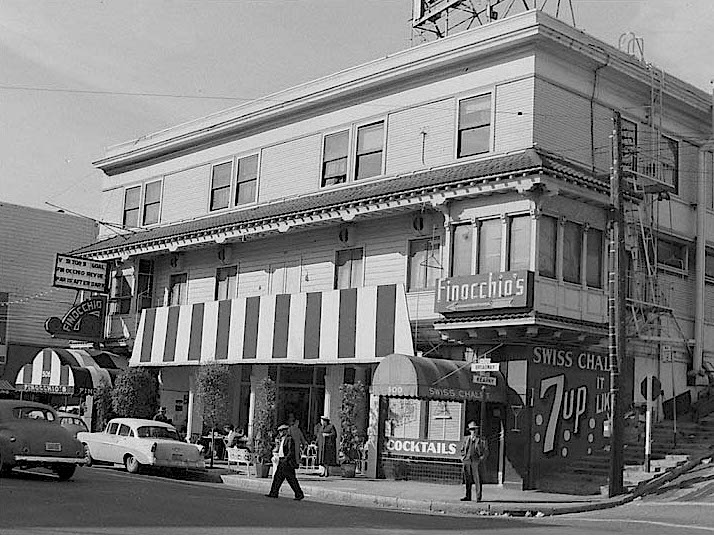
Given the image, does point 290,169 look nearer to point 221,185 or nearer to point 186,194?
point 221,185

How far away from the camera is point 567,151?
26.7 metres

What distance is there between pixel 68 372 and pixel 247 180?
9.10m

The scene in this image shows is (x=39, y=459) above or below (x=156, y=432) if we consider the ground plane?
below

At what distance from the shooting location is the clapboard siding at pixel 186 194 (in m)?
36.5

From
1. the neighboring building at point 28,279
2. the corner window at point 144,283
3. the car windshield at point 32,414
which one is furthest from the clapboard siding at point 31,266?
the car windshield at point 32,414

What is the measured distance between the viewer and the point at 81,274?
38750mm

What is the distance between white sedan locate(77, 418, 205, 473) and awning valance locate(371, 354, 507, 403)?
495 cm

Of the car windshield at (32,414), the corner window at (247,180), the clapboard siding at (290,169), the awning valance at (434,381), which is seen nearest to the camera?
the car windshield at (32,414)

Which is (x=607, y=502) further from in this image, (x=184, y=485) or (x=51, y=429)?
(x=51, y=429)

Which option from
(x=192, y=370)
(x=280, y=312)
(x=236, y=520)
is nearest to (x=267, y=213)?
(x=280, y=312)

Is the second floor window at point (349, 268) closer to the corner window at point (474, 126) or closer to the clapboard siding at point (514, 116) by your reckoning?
the corner window at point (474, 126)

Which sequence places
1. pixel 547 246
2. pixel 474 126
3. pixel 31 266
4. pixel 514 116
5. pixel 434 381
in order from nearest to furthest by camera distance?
1. pixel 434 381
2. pixel 547 246
3. pixel 514 116
4. pixel 474 126
5. pixel 31 266

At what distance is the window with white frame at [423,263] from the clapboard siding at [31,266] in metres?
27.6

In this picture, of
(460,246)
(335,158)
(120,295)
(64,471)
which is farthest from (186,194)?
(64,471)
